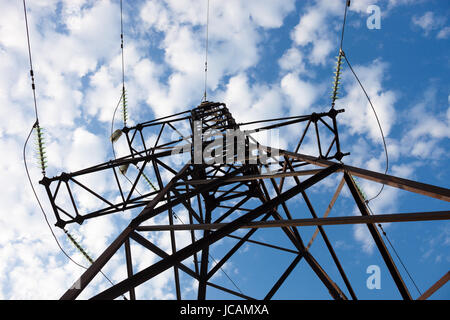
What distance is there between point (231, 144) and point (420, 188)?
18.7ft

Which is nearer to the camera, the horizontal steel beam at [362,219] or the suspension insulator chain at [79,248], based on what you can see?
the horizontal steel beam at [362,219]

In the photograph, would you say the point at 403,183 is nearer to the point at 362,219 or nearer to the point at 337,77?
Result: the point at 362,219

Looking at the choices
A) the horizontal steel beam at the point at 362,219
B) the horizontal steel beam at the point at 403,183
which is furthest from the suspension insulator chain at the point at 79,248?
the horizontal steel beam at the point at 403,183

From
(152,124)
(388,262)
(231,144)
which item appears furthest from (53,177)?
(388,262)

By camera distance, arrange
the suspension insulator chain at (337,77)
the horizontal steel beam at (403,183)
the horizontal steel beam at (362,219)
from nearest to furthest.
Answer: the horizontal steel beam at (362,219) < the horizontal steel beam at (403,183) < the suspension insulator chain at (337,77)

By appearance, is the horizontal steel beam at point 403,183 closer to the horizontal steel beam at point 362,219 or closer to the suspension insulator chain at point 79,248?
the horizontal steel beam at point 362,219

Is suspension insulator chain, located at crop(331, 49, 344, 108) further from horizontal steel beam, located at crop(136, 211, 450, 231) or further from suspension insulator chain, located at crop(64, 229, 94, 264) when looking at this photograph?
suspension insulator chain, located at crop(64, 229, 94, 264)

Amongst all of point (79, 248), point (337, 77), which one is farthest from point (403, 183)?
point (79, 248)

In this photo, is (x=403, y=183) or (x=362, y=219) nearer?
(x=362, y=219)

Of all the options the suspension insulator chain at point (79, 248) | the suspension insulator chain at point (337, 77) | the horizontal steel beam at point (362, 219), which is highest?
the suspension insulator chain at point (337, 77)

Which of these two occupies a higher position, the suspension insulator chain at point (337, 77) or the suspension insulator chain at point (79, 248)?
the suspension insulator chain at point (337, 77)

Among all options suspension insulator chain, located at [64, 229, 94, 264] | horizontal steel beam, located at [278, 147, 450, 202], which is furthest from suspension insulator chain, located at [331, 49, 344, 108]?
suspension insulator chain, located at [64, 229, 94, 264]

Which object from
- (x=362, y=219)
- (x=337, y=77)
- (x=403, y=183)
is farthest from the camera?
(x=337, y=77)

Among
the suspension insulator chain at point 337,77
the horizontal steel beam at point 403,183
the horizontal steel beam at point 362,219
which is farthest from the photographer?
the suspension insulator chain at point 337,77
